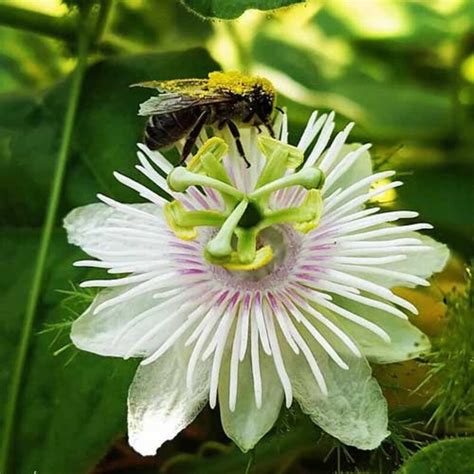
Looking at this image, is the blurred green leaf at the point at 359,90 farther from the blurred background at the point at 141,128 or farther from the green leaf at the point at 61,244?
the green leaf at the point at 61,244

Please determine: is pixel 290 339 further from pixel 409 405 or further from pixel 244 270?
pixel 409 405

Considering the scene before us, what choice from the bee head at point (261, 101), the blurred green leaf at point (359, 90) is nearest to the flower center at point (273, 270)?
the bee head at point (261, 101)

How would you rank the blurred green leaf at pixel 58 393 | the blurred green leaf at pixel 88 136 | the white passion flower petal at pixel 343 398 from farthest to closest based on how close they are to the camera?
the blurred green leaf at pixel 88 136 → the blurred green leaf at pixel 58 393 → the white passion flower petal at pixel 343 398

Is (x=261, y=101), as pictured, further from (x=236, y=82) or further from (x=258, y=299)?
(x=258, y=299)

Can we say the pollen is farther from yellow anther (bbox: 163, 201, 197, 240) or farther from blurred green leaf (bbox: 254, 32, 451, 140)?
blurred green leaf (bbox: 254, 32, 451, 140)

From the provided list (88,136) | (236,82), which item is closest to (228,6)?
(236,82)

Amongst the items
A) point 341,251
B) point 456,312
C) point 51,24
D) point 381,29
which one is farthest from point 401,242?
point 381,29
